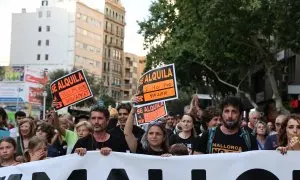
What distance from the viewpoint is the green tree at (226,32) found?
79.0ft

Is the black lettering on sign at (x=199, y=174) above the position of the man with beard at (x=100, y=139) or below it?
below

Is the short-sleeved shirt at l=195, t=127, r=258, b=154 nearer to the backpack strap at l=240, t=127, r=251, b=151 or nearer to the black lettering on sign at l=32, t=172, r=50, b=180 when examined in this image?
the backpack strap at l=240, t=127, r=251, b=151

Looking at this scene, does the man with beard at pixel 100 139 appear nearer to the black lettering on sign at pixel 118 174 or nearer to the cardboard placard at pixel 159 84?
the black lettering on sign at pixel 118 174

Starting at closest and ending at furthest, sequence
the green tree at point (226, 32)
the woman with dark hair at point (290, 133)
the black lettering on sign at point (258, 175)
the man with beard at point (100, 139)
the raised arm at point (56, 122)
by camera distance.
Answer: the black lettering on sign at point (258, 175), the woman with dark hair at point (290, 133), the man with beard at point (100, 139), the raised arm at point (56, 122), the green tree at point (226, 32)

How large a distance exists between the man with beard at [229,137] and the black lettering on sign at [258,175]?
0.99 feet

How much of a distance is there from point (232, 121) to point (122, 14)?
12650cm

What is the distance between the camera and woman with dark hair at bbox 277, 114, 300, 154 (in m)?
5.94

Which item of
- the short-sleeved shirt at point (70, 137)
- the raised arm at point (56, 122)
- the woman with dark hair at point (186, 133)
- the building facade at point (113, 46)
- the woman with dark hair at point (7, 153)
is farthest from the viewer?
the building facade at point (113, 46)

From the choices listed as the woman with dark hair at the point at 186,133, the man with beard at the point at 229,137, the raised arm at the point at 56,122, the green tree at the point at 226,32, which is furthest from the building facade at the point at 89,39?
the man with beard at the point at 229,137

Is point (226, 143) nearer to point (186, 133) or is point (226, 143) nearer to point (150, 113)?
point (186, 133)

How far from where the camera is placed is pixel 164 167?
19.1 ft

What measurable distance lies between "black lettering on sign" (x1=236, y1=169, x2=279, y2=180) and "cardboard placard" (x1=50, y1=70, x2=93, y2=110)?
4073 mm

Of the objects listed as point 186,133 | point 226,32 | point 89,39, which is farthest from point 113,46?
point 186,133

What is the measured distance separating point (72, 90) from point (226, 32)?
1736 cm
